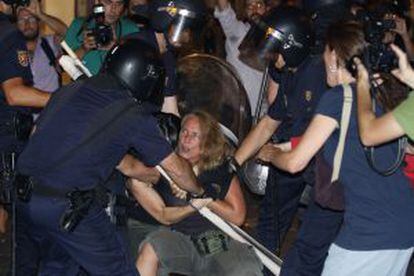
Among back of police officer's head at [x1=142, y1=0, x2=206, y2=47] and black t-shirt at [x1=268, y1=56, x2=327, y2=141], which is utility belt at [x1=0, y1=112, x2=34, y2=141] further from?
black t-shirt at [x1=268, y1=56, x2=327, y2=141]

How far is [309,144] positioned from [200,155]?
124 centimetres

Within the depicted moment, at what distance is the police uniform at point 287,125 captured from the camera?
5.24 meters

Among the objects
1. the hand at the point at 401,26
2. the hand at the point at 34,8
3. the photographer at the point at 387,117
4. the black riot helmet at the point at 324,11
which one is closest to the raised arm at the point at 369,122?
the photographer at the point at 387,117

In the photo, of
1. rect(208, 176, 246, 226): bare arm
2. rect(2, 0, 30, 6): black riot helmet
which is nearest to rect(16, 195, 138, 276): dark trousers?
rect(208, 176, 246, 226): bare arm

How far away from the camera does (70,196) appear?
4.10 metres

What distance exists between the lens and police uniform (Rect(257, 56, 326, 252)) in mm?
5238

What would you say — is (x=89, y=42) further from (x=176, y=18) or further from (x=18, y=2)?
(x=176, y=18)

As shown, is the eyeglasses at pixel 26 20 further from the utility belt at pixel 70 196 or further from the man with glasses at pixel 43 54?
the utility belt at pixel 70 196

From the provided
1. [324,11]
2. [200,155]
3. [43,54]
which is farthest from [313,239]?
[43,54]

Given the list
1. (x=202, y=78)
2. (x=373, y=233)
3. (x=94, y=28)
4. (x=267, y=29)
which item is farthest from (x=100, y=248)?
(x=202, y=78)

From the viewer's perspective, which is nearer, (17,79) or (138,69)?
(138,69)

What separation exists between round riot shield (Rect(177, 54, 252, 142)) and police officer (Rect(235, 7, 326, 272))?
3.40ft

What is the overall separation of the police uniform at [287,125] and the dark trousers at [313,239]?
50 cm

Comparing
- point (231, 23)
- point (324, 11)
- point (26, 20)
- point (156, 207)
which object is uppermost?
point (324, 11)
